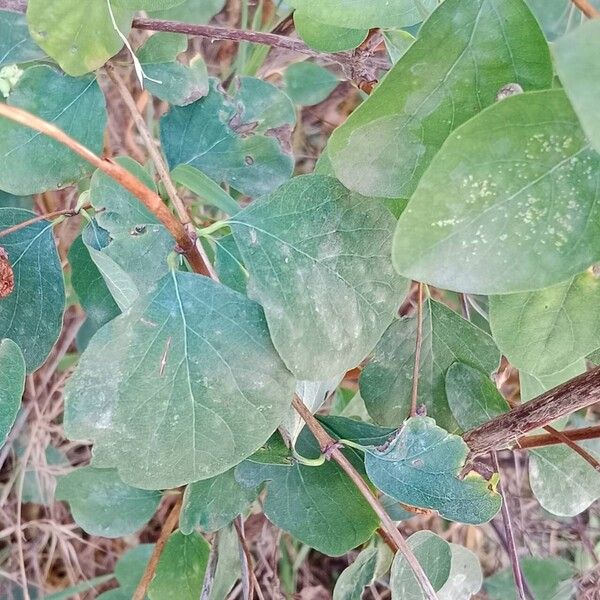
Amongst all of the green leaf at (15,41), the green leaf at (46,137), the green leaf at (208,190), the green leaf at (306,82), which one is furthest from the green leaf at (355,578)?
the green leaf at (306,82)

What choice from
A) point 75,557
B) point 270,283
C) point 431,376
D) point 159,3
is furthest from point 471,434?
point 75,557

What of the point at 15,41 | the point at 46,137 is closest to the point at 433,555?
the point at 46,137

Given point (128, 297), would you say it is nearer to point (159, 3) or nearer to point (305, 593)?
point (159, 3)

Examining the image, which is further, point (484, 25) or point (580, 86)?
point (484, 25)

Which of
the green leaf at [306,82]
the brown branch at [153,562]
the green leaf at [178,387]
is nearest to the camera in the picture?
the green leaf at [178,387]

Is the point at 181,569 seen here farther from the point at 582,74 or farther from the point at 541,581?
the point at 582,74

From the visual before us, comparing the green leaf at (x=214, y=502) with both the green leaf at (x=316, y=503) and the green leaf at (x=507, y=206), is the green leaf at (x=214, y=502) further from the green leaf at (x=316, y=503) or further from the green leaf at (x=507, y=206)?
the green leaf at (x=507, y=206)

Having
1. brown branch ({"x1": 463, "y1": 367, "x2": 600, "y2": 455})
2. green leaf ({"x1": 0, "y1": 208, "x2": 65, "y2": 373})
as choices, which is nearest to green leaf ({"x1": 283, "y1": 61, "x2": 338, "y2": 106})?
green leaf ({"x1": 0, "y1": 208, "x2": 65, "y2": 373})
